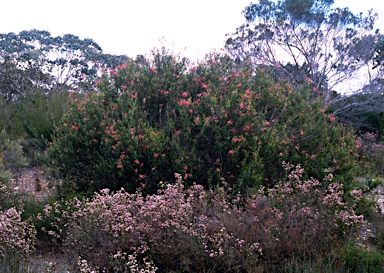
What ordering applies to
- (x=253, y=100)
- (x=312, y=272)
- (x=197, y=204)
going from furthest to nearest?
(x=253, y=100) < (x=197, y=204) < (x=312, y=272)

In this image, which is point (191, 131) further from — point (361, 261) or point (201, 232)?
point (361, 261)

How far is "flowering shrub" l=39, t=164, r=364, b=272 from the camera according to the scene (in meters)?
4.57

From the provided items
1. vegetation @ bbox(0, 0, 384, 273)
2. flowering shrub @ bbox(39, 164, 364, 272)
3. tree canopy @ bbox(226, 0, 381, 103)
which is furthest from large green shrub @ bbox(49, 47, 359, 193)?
tree canopy @ bbox(226, 0, 381, 103)

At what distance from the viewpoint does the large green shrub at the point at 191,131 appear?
6449mm

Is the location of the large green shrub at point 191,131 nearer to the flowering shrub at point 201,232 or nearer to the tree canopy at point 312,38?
the flowering shrub at point 201,232

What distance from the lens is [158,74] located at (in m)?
7.65

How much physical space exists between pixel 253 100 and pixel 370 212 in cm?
231

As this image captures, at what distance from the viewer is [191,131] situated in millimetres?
6586

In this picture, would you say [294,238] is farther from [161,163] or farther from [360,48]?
[360,48]

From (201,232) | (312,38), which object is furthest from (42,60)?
(201,232)

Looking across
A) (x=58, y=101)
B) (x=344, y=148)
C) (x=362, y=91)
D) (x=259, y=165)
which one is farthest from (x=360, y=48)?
(x=259, y=165)

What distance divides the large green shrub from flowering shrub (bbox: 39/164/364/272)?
1051 millimetres

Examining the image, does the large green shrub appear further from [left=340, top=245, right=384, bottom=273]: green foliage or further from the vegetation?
[left=340, top=245, right=384, bottom=273]: green foliage

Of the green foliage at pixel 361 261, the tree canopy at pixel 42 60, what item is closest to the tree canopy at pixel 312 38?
the tree canopy at pixel 42 60
